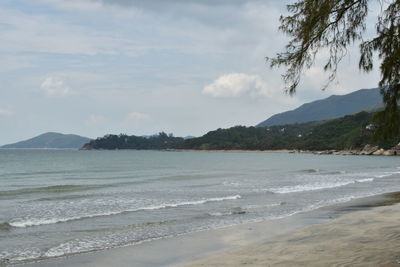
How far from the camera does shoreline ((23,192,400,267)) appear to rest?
38.9 ft

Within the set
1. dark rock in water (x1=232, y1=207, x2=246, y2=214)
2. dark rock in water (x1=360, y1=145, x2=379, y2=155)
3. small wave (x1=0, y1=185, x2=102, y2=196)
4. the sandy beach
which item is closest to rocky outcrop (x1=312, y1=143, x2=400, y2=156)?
dark rock in water (x1=360, y1=145, x2=379, y2=155)

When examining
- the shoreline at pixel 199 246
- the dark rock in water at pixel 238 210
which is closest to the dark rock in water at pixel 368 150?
the dark rock in water at pixel 238 210

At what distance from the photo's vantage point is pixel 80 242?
577 inches

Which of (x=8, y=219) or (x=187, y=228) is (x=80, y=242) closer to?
(x=187, y=228)

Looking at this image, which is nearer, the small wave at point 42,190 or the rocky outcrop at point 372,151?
the small wave at point 42,190

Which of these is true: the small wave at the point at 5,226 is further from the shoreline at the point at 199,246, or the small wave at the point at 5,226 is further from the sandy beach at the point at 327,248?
the sandy beach at the point at 327,248

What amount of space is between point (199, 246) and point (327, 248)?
3.99 meters

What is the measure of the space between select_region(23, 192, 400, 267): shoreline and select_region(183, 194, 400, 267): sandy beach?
0.85 ft

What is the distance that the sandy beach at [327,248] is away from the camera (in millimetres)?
10273

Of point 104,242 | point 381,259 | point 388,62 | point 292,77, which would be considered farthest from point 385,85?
point 104,242

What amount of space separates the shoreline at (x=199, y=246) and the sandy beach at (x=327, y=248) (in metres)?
0.26

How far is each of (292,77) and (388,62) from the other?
205 cm

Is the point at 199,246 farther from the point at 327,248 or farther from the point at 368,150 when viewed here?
the point at 368,150

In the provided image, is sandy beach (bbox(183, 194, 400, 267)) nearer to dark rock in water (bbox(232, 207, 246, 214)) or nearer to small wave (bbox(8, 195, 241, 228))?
dark rock in water (bbox(232, 207, 246, 214))
